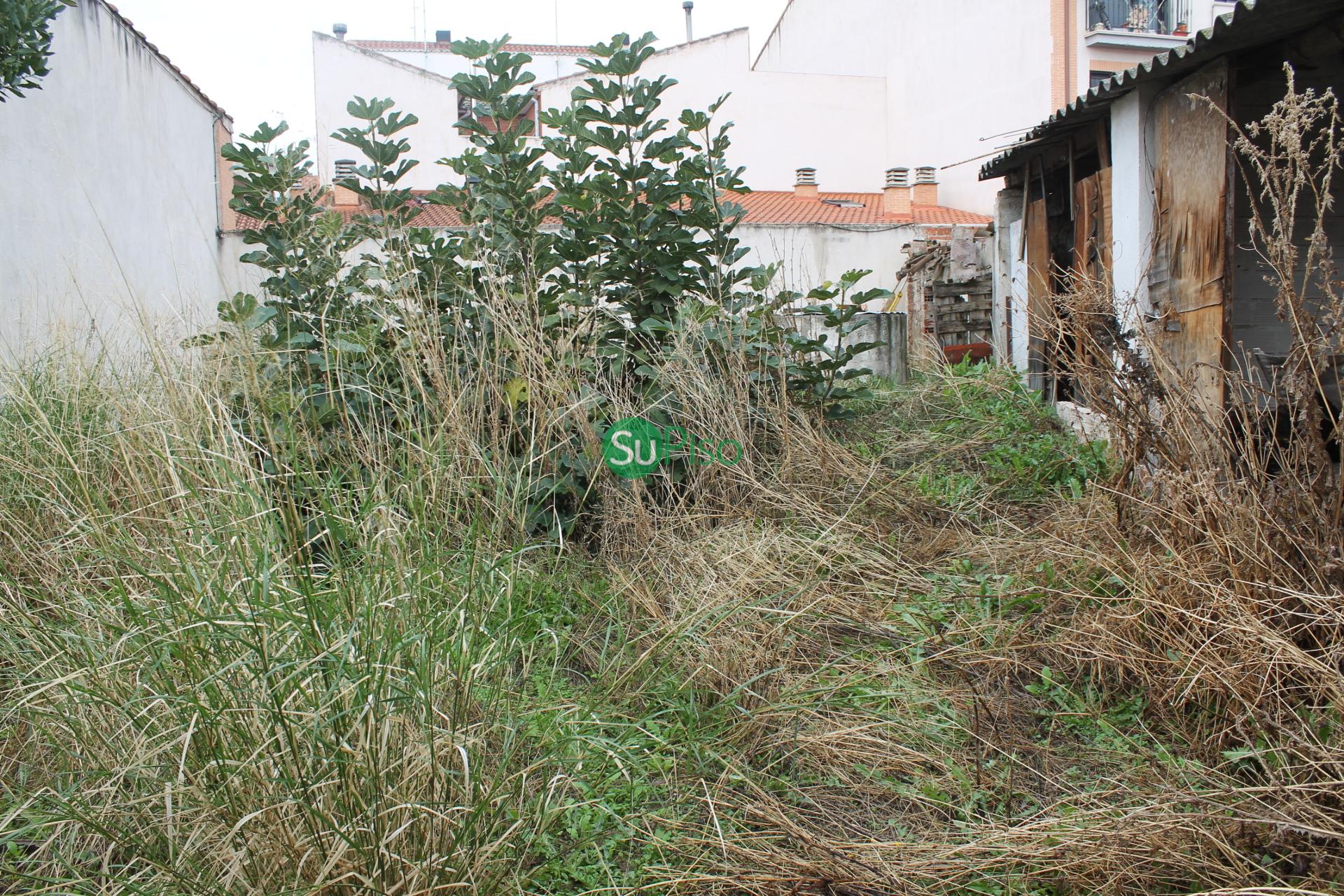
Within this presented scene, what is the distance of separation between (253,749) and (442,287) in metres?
2.91

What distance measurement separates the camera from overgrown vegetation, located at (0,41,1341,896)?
74.0 inches

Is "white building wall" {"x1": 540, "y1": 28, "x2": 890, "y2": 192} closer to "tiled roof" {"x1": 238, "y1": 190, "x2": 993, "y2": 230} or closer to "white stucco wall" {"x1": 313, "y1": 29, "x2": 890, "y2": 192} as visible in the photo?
"white stucco wall" {"x1": 313, "y1": 29, "x2": 890, "y2": 192}

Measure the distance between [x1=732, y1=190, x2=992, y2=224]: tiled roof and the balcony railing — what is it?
4.40 m

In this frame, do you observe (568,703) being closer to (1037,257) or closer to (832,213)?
(1037,257)

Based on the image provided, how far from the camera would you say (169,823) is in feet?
5.64

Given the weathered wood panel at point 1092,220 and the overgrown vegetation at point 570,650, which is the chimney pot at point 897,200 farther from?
the overgrown vegetation at point 570,650

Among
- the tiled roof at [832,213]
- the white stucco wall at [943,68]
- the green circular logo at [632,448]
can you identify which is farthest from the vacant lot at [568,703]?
the white stucco wall at [943,68]

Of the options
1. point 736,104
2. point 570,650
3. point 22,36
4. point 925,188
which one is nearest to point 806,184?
point 925,188

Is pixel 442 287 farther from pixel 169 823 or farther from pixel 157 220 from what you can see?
pixel 157 220

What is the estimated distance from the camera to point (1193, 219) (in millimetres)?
4930

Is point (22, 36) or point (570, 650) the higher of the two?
point (22, 36)

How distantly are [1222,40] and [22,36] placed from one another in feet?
17.9

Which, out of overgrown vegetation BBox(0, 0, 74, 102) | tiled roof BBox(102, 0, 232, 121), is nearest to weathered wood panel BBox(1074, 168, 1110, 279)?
overgrown vegetation BBox(0, 0, 74, 102)

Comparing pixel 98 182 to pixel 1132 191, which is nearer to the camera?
pixel 1132 191
